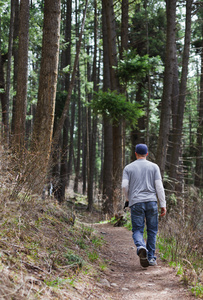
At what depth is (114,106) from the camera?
36.7 feet

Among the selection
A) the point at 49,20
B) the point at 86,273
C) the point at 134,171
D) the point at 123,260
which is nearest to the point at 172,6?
the point at 49,20

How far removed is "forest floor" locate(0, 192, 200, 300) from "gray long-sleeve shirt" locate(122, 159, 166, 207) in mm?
1171

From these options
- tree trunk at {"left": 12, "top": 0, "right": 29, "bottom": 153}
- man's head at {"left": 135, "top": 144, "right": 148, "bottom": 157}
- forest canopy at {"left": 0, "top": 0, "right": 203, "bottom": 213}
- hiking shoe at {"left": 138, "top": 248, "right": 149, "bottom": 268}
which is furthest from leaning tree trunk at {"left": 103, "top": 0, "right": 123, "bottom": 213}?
hiking shoe at {"left": 138, "top": 248, "right": 149, "bottom": 268}

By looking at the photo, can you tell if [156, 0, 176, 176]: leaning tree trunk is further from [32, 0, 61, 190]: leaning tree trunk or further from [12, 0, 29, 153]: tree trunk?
[32, 0, 61, 190]: leaning tree trunk

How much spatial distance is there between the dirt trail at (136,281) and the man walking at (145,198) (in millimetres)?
370

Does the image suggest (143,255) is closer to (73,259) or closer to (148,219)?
(148,219)

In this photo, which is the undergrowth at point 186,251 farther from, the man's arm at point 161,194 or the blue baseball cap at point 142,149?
the blue baseball cap at point 142,149

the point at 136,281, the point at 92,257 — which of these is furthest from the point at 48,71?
the point at 136,281

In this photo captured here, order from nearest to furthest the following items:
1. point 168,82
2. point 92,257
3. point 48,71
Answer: point 92,257, point 48,71, point 168,82

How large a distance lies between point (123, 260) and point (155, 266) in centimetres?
88

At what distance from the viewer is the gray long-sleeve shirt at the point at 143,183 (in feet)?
17.8

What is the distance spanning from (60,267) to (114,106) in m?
7.93

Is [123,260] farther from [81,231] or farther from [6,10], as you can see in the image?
[6,10]

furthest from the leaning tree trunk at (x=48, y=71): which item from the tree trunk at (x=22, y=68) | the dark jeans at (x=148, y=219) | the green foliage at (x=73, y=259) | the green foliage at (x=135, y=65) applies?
the green foliage at (x=135, y=65)
